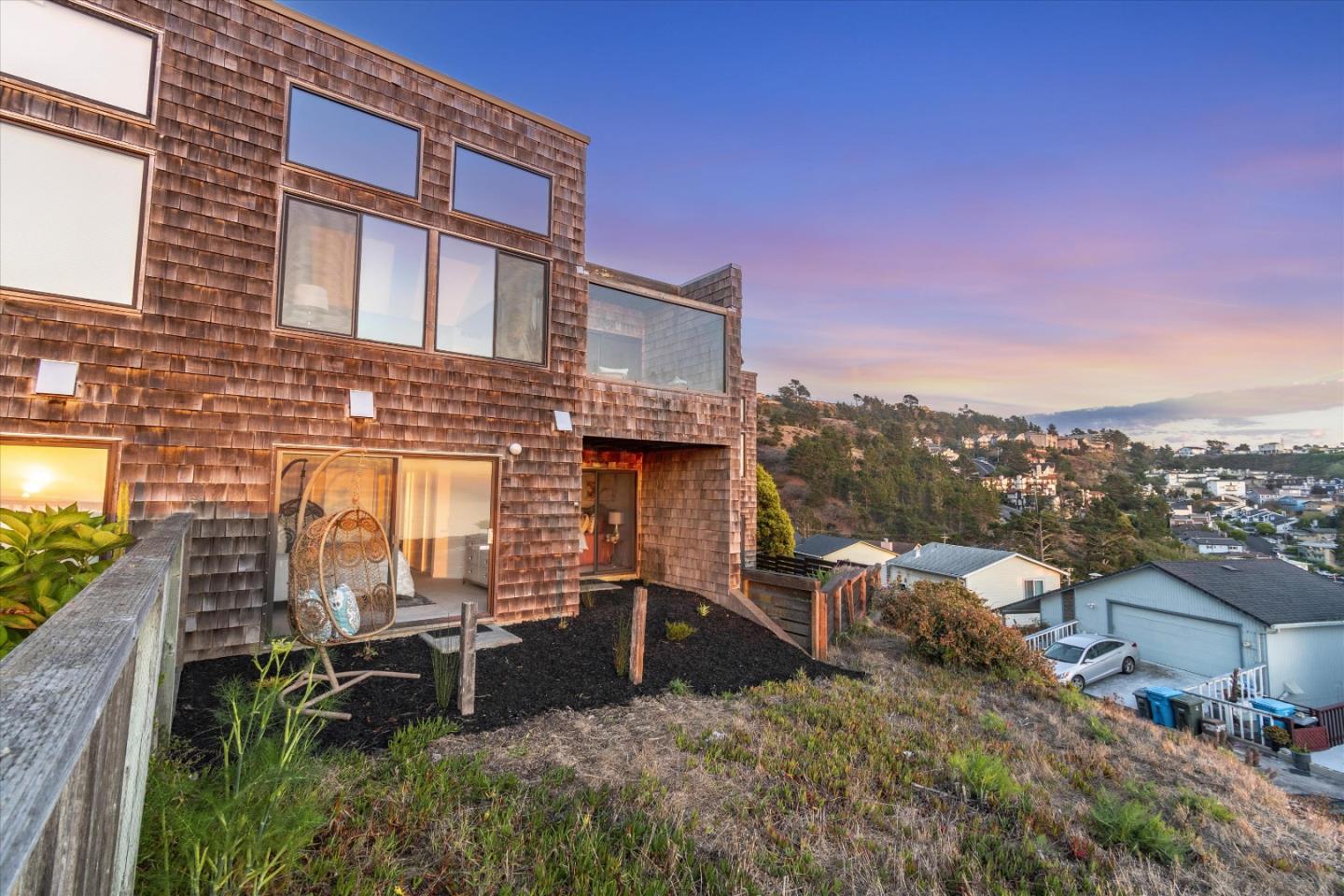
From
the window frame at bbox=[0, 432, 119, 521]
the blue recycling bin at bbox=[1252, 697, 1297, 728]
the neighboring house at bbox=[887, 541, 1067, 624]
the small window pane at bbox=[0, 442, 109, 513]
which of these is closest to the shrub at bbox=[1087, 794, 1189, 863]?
the window frame at bbox=[0, 432, 119, 521]

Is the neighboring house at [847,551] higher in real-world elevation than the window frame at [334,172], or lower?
lower

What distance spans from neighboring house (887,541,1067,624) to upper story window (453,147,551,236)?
81.1 feet

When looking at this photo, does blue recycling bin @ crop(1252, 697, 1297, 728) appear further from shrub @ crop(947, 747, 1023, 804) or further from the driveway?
shrub @ crop(947, 747, 1023, 804)

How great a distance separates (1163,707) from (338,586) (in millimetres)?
15326

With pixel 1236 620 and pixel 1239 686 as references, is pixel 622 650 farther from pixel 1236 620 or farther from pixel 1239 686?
pixel 1236 620

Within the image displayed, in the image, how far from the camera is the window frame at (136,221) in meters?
4.71

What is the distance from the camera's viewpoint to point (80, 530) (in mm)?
2467

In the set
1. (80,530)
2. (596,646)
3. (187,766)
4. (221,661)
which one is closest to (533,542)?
(596,646)

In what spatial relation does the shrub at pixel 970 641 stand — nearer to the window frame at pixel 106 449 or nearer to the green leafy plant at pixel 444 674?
the green leafy plant at pixel 444 674

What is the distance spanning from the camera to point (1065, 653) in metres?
15.6

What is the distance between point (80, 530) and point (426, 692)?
301 centimetres

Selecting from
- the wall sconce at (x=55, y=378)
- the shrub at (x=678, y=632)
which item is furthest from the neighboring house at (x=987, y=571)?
Answer: the wall sconce at (x=55, y=378)

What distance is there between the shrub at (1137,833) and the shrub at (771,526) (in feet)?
38.3

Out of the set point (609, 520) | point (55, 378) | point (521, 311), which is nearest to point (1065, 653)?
point (609, 520)
